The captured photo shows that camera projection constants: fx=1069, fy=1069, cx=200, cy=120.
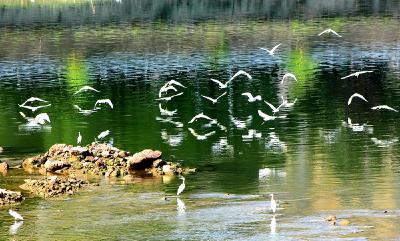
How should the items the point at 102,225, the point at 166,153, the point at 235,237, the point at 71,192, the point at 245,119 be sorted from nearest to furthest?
the point at 235,237 → the point at 102,225 → the point at 71,192 → the point at 166,153 → the point at 245,119

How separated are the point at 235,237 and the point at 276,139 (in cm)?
2236

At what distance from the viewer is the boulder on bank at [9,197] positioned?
1775 inches

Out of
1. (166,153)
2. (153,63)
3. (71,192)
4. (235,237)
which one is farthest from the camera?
(153,63)

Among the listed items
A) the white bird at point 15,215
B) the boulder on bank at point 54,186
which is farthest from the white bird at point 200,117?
the white bird at point 15,215

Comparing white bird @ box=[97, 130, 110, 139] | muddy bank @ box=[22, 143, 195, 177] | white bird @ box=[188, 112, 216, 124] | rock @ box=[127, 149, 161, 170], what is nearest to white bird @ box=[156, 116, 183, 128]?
white bird @ box=[188, 112, 216, 124]

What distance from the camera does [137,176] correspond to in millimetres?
49656

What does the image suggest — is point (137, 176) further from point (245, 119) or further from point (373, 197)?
point (245, 119)

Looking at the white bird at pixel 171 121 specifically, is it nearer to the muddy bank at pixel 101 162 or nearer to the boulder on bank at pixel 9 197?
the muddy bank at pixel 101 162

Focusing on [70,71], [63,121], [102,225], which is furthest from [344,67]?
[102,225]

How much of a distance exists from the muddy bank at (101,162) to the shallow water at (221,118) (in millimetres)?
1203

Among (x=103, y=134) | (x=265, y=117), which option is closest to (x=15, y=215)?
(x=103, y=134)

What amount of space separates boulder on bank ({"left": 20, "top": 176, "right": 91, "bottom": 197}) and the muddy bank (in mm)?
2658

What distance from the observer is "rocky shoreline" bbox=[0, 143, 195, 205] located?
47344mm

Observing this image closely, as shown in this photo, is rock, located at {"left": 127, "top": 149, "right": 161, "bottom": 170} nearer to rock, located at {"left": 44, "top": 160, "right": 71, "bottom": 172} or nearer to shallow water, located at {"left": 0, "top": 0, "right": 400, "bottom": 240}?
shallow water, located at {"left": 0, "top": 0, "right": 400, "bottom": 240}
